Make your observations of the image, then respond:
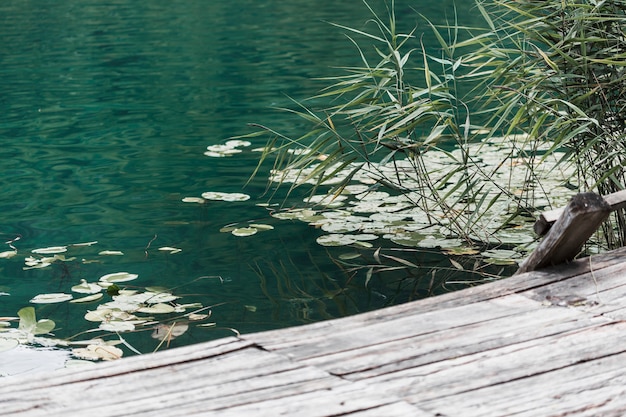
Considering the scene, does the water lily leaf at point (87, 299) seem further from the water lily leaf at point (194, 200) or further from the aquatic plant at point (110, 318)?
the water lily leaf at point (194, 200)

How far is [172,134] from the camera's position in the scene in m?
7.91

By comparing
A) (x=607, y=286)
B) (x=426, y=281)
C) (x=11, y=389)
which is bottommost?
(x=426, y=281)

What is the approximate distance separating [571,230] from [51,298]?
224 cm

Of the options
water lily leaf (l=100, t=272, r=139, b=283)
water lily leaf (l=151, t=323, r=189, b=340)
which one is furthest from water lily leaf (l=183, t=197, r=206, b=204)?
water lily leaf (l=151, t=323, r=189, b=340)

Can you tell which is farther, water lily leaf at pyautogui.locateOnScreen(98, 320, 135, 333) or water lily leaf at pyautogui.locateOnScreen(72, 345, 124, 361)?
water lily leaf at pyautogui.locateOnScreen(98, 320, 135, 333)

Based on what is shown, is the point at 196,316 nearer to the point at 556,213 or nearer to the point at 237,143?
the point at 556,213

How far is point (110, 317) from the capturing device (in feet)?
12.3

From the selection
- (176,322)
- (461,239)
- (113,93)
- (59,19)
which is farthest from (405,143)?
(59,19)

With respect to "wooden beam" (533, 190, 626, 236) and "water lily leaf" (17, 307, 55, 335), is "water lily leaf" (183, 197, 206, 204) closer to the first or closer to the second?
"water lily leaf" (17, 307, 55, 335)

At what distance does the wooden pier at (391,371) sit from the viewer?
7.11 ft

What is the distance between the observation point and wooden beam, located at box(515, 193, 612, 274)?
296 cm

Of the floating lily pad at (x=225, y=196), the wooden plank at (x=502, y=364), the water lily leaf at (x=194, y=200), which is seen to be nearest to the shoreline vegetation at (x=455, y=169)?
the floating lily pad at (x=225, y=196)

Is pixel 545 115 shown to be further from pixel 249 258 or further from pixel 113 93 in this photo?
pixel 113 93

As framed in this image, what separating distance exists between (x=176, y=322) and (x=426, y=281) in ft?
3.95
